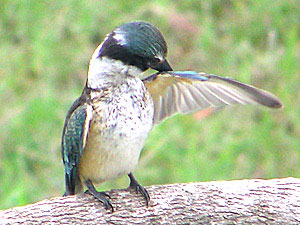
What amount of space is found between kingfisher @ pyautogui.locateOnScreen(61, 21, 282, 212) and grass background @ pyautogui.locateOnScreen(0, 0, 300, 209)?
90cm

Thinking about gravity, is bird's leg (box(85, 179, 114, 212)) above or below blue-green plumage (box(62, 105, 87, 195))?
below

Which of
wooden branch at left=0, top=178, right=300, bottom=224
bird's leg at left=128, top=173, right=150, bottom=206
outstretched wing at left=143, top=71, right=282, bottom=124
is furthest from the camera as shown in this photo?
outstretched wing at left=143, top=71, right=282, bottom=124

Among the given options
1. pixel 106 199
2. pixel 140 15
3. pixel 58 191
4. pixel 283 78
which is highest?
pixel 140 15

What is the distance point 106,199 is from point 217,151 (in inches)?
71.9

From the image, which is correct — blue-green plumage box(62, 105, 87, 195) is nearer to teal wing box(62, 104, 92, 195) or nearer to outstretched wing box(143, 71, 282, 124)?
teal wing box(62, 104, 92, 195)

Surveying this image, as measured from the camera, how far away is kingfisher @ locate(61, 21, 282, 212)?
3.18m

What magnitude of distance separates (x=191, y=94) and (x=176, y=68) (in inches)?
79.3

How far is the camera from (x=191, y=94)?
372 centimetres

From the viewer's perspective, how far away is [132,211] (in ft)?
10.6

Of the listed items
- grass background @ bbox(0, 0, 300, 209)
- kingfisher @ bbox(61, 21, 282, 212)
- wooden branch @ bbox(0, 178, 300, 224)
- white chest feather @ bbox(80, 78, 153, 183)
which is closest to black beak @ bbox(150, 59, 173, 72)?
kingfisher @ bbox(61, 21, 282, 212)

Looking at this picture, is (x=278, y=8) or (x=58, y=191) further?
(x=278, y=8)

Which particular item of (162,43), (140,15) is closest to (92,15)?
(140,15)

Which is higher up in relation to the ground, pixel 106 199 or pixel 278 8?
pixel 278 8

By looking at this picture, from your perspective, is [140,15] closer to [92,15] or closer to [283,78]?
[92,15]
